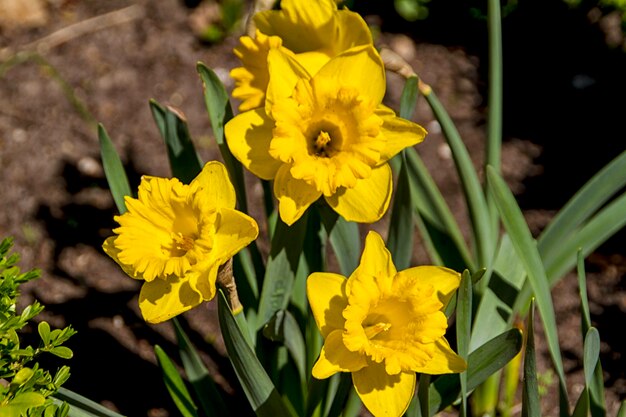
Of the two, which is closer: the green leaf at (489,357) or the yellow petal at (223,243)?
the yellow petal at (223,243)

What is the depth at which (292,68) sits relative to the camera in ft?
4.16

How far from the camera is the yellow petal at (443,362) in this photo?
123 cm

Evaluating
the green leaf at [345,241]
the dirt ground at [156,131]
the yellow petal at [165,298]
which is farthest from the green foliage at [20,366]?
→ the dirt ground at [156,131]

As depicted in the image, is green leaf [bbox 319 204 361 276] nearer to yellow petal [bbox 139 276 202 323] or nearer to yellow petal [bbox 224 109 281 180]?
yellow petal [bbox 224 109 281 180]

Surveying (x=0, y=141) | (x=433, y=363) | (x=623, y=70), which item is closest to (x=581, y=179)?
(x=623, y=70)

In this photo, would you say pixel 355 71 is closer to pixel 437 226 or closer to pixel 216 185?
pixel 216 185

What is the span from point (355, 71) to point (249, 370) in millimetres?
546

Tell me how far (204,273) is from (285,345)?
51 cm

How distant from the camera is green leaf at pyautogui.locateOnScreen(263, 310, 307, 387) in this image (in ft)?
4.98

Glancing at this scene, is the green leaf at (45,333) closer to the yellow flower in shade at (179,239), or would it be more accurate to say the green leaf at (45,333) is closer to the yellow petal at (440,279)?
the yellow flower in shade at (179,239)

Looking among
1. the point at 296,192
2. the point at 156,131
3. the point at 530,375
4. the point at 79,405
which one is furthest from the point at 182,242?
the point at 156,131

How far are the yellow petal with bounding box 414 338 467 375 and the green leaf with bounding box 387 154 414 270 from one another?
36 cm

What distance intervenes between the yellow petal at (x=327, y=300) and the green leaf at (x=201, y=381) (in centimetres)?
44

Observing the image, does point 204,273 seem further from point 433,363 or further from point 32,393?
point 433,363
